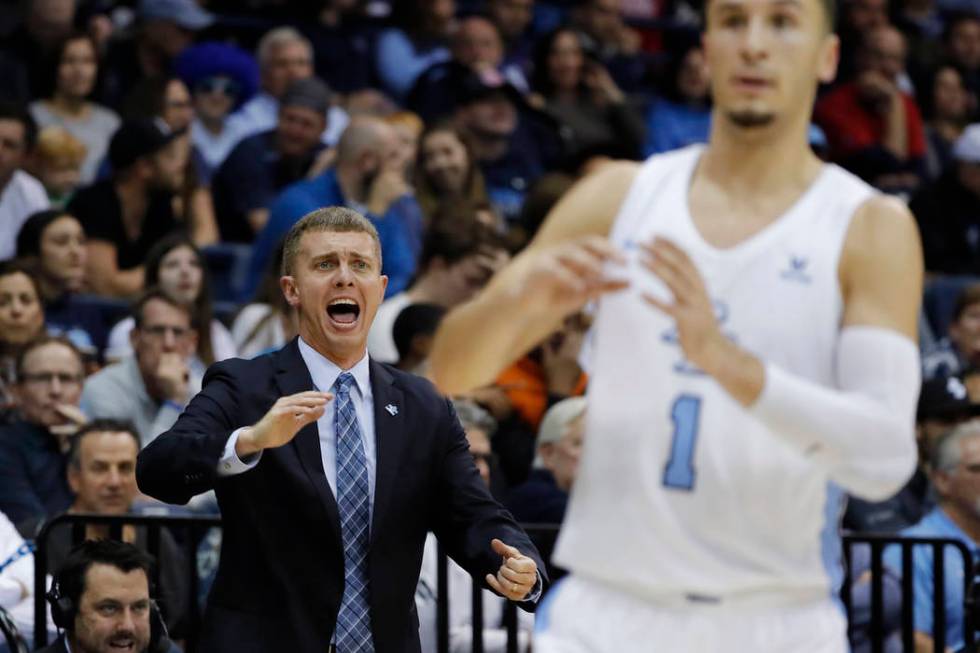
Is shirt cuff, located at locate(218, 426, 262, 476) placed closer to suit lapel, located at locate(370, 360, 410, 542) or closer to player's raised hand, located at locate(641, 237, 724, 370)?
suit lapel, located at locate(370, 360, 410, 542)

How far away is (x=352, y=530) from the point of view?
5117mm

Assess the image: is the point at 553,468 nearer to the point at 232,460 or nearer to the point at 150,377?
the point at 150,377

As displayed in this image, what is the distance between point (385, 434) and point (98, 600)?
162 centimetres

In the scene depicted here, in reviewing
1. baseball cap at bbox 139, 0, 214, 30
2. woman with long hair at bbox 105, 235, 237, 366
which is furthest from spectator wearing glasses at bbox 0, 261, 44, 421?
baseball cap at bbox 139, 0, 214, 30

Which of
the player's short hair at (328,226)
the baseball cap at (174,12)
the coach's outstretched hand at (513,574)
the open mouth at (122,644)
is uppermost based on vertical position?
the baseball cap at (174,12)

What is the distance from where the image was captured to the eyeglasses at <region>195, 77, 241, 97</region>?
11.8 meters

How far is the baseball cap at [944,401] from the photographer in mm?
8977

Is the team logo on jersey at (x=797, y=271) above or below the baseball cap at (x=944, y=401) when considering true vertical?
above

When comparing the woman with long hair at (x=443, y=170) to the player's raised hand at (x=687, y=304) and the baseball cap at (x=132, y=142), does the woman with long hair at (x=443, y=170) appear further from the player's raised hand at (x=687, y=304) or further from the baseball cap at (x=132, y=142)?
the player's raised hand at (x=687, y=304)

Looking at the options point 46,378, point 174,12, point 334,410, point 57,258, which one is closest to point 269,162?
point 174,12

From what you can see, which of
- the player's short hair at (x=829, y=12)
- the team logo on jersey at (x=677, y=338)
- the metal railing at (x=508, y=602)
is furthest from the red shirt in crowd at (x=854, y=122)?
the team logo on jersey at (x=677, y=338)

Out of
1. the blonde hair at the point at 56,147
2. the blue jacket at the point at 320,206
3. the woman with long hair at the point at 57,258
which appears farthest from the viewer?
the blonde hair at the point at 56,147

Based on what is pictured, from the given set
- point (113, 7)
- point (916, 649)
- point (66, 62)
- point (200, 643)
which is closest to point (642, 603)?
point (200, 643)

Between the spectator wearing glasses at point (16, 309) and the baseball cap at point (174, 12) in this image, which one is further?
the baseball cap at point (174, 12)
